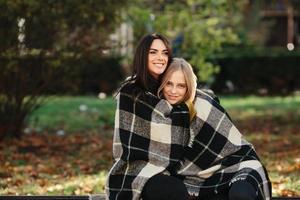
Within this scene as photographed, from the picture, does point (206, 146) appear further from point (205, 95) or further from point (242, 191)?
point (242, 191)

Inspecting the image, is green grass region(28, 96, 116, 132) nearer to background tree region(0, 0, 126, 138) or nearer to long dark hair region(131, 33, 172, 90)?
background tree region(0, 0, 126, 138)

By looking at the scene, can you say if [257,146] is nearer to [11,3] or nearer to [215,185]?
[11,3]

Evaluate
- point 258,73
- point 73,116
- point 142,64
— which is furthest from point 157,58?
point 258,73

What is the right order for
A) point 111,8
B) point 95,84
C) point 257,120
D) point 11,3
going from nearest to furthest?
point 11,3 → point 111,8 → point 257,120 → point 95,84

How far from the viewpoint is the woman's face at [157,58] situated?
4.49 m

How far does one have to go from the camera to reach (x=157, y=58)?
4480 mm

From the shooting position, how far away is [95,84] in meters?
18.0

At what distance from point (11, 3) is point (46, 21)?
56 centimetres

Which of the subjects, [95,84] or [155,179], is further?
[95,84]

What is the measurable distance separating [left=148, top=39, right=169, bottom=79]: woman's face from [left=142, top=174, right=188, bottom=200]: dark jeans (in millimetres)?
664

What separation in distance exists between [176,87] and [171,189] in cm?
64

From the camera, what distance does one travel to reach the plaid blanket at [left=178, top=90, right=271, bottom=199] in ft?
14.7

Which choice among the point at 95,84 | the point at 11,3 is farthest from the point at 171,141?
the point at 95,84

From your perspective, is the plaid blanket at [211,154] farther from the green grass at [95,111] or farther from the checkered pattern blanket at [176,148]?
the green grass at [95,111]
